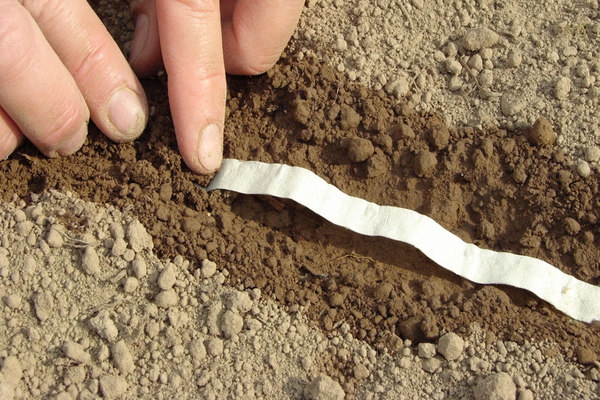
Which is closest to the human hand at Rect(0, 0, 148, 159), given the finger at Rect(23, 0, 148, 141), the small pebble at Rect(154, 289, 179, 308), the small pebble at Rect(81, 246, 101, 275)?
the finger at Rect(23, 0, 148, 141)

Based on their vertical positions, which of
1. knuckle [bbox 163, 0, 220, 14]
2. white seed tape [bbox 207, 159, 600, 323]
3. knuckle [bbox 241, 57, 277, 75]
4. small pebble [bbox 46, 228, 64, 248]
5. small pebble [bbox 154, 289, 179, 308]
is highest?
knuckle [bbox 163, 0, 220, 14]

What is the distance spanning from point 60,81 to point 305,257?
1023mm

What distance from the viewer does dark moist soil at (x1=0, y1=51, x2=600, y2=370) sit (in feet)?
6.56

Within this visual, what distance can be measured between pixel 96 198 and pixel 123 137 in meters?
0.27

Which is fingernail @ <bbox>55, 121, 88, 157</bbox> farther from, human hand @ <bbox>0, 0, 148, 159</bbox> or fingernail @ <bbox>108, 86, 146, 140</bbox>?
fingernail @ <bbox>108, 86, 146, 140</bbox>

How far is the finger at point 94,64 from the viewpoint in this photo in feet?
7.12

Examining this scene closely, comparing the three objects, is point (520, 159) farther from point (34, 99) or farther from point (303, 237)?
point (34, 99)

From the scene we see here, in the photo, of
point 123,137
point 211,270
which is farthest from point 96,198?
point 211,270

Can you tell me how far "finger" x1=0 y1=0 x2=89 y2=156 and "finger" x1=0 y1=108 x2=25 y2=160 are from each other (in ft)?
0.04

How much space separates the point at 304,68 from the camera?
2.41m

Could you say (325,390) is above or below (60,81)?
below

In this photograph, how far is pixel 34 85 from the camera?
201 cm

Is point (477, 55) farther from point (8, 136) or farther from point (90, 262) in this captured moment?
point (8, 136)

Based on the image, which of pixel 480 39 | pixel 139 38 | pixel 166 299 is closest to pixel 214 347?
pixel 166 299
